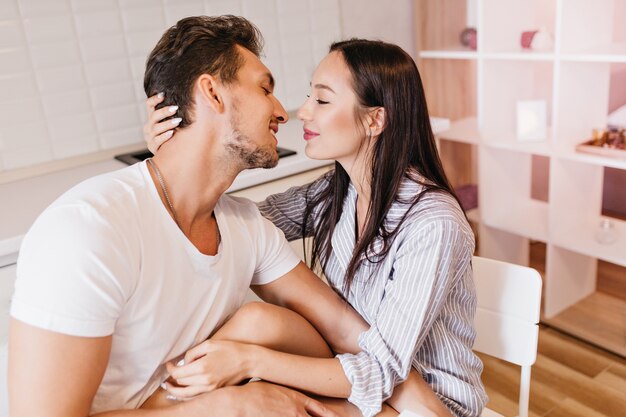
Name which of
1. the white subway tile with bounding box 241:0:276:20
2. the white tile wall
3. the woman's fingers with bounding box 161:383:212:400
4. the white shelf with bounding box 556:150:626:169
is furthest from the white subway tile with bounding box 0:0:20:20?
the white shelf with bounding box 556:150:626:169

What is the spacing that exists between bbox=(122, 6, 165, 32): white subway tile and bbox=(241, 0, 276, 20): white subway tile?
0.34 m

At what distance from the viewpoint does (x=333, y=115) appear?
57.9 inches

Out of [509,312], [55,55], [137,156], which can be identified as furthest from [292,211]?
[55,55]

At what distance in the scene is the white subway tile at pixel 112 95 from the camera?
230 centimetres

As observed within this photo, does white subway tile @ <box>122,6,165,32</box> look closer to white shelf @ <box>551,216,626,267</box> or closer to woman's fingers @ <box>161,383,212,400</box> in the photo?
woman's fingers @ <box>161,383,212,400</box>

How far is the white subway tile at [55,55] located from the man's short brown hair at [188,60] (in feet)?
3.46

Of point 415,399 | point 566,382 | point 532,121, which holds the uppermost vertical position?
point 532,121

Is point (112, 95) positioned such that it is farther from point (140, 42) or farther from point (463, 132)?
point (463, 132)

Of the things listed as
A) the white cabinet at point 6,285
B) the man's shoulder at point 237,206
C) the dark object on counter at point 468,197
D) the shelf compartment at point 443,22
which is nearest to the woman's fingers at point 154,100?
the man's shoulder at point 237,206

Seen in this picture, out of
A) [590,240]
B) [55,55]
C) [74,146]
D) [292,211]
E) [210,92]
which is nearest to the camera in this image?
[210,92]

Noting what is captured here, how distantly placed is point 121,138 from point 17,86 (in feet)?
1.28

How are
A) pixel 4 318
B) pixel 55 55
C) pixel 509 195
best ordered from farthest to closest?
pixel 509 195, pixel 55 55, pixel 4 318

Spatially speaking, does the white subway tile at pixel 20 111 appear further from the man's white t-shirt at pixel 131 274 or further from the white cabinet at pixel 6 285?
the man's white t-shirt at pixel 131 274

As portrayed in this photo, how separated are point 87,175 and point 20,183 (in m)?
0.22
